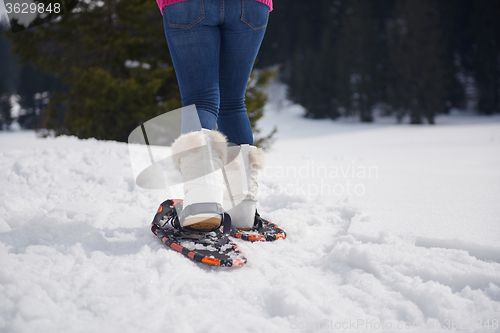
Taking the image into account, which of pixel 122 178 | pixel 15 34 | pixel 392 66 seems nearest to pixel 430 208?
pixel 122 178

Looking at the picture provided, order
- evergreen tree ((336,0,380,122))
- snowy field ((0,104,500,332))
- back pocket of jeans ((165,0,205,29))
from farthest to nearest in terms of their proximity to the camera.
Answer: evergreen tree ((336,0,380,122))
back pocket of jeans ((165,0,205,29))
snowy field ((0,104,500,332))

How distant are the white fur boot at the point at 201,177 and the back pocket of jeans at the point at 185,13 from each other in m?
0.36

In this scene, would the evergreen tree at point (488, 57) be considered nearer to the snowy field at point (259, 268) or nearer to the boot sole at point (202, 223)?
the snowy field at point (259, 268)

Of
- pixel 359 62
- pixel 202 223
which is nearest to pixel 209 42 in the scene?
pixel 202 223

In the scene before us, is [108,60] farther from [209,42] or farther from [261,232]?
[261,232]

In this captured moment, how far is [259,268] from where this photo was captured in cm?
94

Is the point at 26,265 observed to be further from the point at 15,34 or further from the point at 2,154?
the point at 15,34

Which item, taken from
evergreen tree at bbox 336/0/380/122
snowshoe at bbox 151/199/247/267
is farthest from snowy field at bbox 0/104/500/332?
evergreen tree at bbox 336/0/380/122

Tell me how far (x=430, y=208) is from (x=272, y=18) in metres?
21.1

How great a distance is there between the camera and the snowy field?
705 millimetres

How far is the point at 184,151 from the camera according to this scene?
1.03m

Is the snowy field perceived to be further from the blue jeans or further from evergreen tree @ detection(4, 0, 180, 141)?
evergreen tree @ detection(4, 0, 180, 141)

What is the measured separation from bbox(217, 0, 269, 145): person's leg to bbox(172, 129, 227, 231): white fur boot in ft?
0.75

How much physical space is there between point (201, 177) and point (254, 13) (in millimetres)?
614
